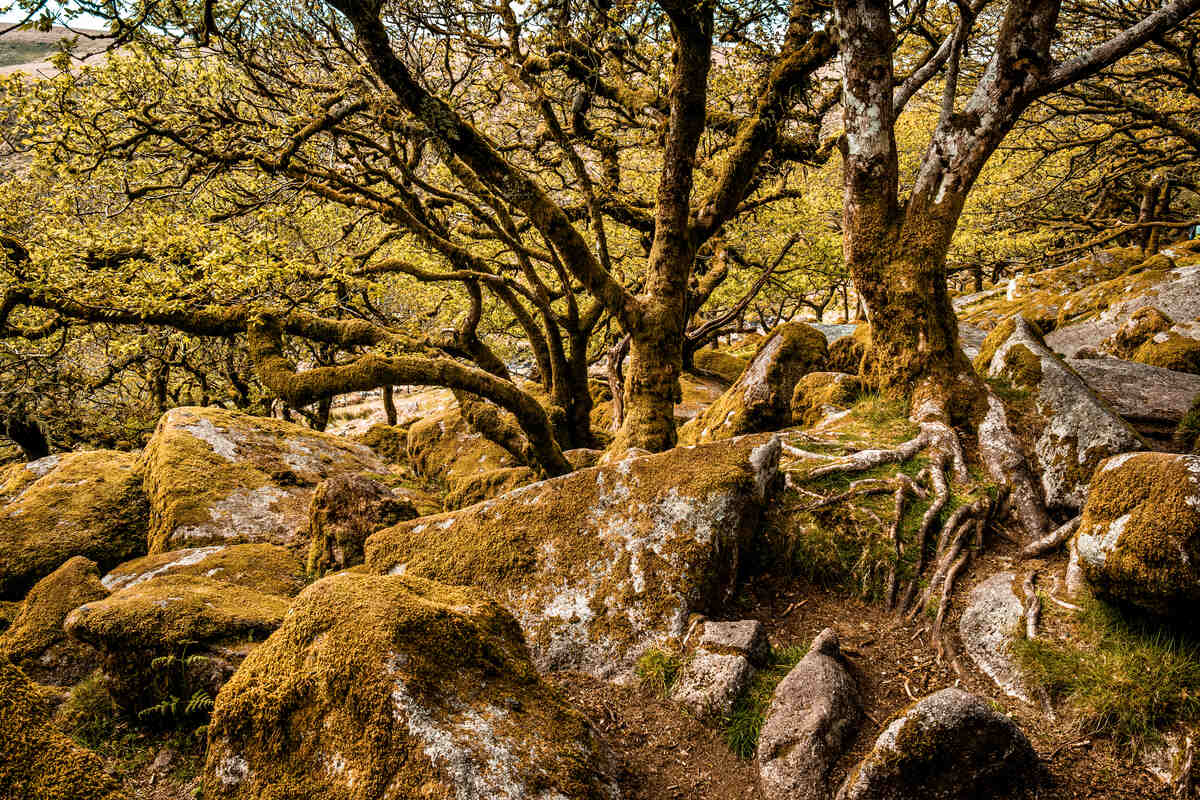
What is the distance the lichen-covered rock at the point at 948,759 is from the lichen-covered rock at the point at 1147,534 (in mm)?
1586

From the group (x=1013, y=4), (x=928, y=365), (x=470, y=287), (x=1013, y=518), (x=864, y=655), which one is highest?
(x=1013, y=4)

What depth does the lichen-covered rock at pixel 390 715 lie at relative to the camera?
3039mm

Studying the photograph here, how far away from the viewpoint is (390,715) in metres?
3.16

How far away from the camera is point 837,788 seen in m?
3.68

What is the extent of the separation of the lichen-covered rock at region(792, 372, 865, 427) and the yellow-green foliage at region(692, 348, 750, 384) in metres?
12.4

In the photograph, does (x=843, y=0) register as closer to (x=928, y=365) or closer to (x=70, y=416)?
(x=928, y=365)

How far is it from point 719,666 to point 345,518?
5.65 meters

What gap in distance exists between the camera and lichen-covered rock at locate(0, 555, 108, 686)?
5.78 m

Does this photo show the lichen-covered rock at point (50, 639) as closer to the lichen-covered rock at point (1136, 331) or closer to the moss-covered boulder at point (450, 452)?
the moss-covered boulder at point (450, 452)

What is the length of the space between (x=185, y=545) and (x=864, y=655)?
942 cm

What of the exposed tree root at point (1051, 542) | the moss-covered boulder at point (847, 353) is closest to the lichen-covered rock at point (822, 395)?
the moss-covered boulder at point (847, 353)

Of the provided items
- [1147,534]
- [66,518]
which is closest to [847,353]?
[1147,534]

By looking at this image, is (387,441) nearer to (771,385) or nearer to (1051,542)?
(771,385)

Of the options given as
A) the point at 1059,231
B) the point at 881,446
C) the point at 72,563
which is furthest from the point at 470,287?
the point at 1059,231
